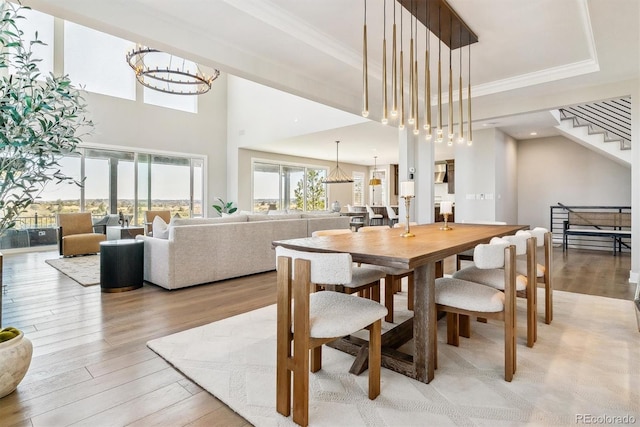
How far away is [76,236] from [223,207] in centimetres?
395

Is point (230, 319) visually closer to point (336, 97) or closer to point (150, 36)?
point (150, 36)

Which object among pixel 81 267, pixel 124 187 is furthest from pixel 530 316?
pixel 124 187

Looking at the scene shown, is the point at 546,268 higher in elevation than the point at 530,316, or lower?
higher

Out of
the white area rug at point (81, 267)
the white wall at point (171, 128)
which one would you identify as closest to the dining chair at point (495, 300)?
the white area rug at point (81, 267)

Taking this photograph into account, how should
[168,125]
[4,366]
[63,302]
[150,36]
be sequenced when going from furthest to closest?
[168,125]
[63,302]
[150,36]
[4,366]

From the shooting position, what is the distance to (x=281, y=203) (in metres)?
11.1

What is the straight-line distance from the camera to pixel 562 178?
7.67 metres

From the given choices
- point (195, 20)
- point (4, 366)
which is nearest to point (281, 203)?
point (195, 20)

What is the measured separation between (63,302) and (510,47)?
5.60m

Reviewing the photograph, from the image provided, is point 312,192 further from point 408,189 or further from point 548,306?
point 548,306

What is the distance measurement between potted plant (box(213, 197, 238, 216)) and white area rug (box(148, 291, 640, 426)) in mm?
6727

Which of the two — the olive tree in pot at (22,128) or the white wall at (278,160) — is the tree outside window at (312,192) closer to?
the white wall at (278,160)

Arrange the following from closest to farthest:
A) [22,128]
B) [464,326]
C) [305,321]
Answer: [305,321], [22,128], [464,326]

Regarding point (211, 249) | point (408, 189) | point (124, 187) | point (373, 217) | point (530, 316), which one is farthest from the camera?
point (373, 217)
